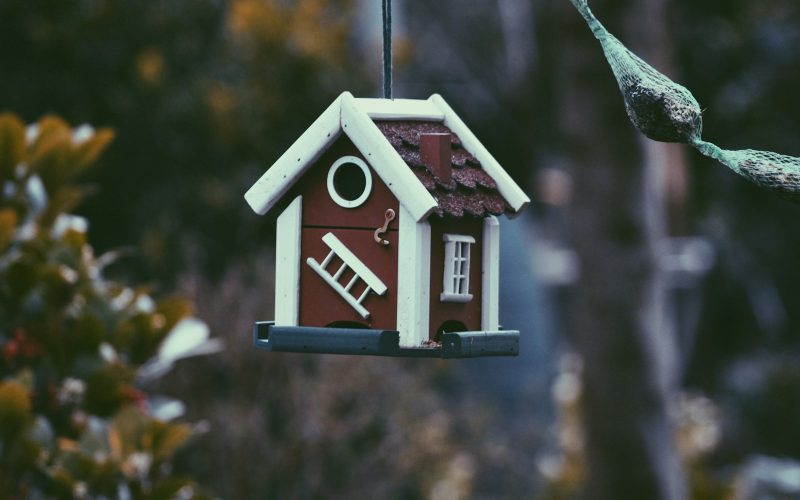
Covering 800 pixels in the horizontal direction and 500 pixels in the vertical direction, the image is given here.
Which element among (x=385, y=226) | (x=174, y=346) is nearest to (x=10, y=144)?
(x=174, y=346)

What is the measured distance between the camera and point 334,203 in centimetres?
270

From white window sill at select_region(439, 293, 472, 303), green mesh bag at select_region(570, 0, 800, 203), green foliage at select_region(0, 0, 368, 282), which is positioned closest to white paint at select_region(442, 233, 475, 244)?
white window sill at select_region(439, 293, 472, 303)

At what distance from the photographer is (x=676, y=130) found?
2182mm

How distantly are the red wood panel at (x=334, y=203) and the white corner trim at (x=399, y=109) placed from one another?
0.32 feet

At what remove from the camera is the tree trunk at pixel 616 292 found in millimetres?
7031

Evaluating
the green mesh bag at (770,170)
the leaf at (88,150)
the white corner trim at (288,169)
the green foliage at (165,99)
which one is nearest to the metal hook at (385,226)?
the white corner trim at (288,169)

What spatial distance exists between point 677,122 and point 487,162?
2.21 feet

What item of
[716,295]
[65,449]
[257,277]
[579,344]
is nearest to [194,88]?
[257,277]

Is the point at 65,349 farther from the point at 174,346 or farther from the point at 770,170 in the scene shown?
the point at 770,170

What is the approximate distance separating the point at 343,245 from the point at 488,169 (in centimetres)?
40

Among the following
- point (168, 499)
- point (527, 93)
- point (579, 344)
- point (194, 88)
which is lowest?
point (168, 499)

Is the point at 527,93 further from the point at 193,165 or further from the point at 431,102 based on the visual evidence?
the point at 431,102

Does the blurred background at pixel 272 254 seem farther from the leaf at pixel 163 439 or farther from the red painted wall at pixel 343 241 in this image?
the red painted wall at pixel 343 241

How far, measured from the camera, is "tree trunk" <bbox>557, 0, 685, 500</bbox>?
7031 mm
